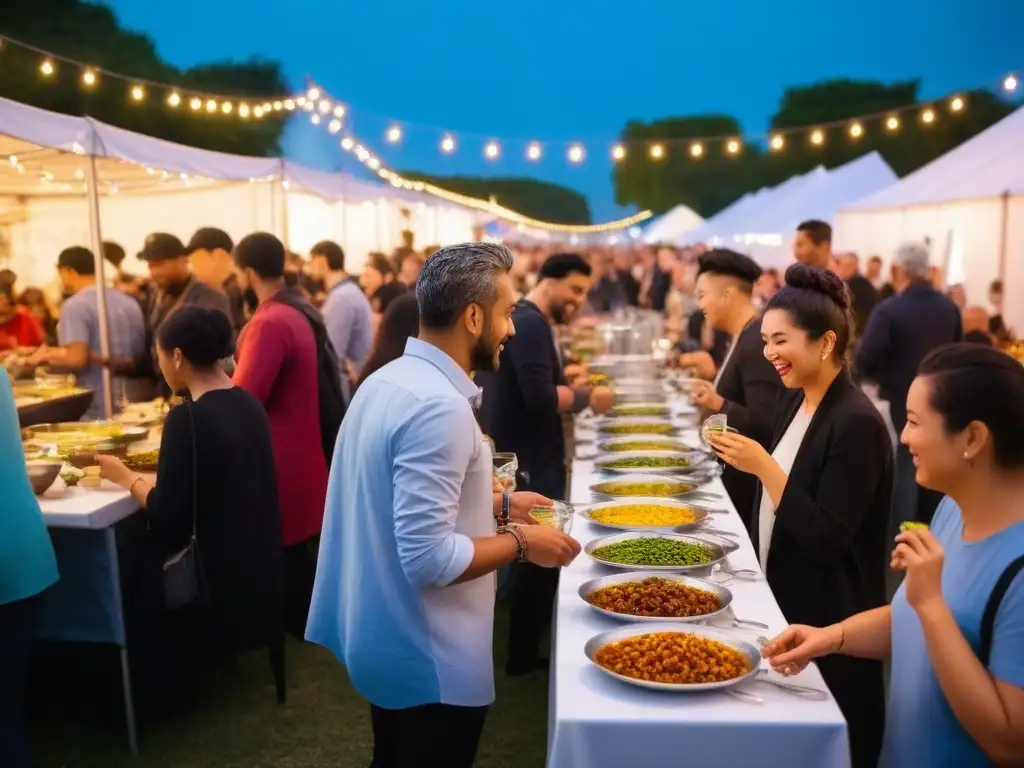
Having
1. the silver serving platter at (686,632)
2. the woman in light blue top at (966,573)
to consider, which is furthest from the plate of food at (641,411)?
the woman in light blue top at (966,573)

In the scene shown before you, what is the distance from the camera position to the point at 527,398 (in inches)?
158

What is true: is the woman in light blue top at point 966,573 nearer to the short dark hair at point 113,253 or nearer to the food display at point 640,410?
the food display at point 640,410

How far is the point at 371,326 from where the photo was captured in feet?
22.6

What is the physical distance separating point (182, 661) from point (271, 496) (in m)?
0.67

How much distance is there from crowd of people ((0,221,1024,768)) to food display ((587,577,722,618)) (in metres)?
0.28

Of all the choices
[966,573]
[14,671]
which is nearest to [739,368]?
[966,573]

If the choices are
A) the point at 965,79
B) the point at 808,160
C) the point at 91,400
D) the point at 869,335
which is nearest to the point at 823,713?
the point at 869,335

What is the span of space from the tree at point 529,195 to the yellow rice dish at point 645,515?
6438 cm

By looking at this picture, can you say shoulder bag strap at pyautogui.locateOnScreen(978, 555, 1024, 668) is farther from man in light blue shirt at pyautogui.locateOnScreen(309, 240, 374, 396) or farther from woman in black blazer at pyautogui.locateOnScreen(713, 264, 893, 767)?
man in light blue shirt at pyautogui.locateOnScreen(309, 240, 374, 396)

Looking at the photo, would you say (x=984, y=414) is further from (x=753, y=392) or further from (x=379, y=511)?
(x=753, y=392)

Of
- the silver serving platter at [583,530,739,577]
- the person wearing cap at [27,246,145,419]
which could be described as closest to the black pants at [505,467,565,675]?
the silver serving platter at [583,530,739,577]

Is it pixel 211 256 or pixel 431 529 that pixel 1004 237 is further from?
pixel 431 529

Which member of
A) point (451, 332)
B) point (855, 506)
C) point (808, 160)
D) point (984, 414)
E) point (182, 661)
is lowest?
point (182, 661)

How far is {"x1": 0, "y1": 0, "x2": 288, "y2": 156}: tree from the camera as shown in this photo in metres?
22.7
